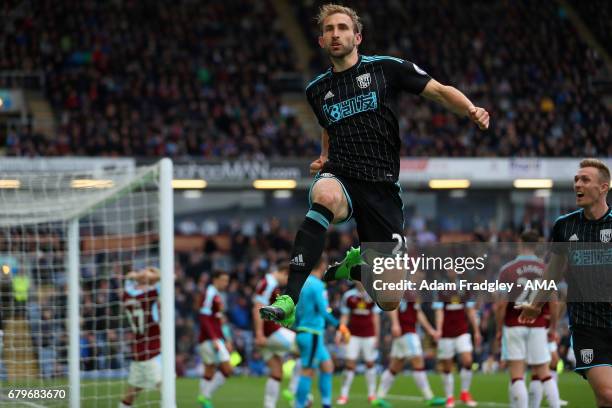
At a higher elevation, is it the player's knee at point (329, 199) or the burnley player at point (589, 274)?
the player's knee at point (329, 199)

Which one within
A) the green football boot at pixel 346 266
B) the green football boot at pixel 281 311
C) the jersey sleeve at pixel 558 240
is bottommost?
the green football boot at pixel 281 311

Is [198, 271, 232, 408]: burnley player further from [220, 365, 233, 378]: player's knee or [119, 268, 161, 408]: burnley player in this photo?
[119, 268, 161, 408]: burnley player

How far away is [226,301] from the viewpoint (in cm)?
2369

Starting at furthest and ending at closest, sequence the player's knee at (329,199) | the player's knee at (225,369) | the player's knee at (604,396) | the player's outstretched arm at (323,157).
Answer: the player's knee at (225,369)
the player's knee at (604,396)
the player's outstretched arm at (323,157)
the player's knee at (329,199)

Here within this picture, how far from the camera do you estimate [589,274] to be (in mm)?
7777

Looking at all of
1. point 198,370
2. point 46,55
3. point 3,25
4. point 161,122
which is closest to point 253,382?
point 198,370

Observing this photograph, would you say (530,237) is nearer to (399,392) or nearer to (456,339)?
(456,339)

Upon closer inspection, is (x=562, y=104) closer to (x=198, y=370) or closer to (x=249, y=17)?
(x=249, y=17)

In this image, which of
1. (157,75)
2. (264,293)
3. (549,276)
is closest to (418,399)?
(264,293)

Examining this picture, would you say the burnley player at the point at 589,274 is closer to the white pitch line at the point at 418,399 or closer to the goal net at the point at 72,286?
the goal net at the point at 72,286

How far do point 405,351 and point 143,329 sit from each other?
5.07 meters

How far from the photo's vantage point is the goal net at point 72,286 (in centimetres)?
883

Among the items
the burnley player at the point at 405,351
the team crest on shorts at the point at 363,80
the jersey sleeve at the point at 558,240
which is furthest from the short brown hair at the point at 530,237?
the team crest on shorts at the point at 363,80

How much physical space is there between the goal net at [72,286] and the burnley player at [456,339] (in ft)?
15.3
